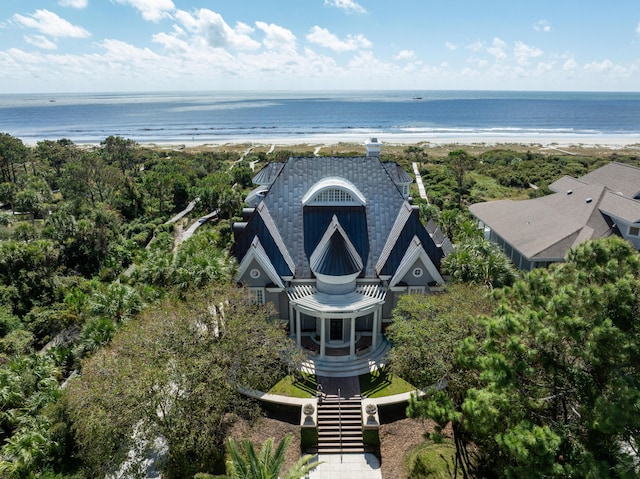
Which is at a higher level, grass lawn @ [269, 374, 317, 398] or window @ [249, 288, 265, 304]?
window @ [249, 288, 265, 304]

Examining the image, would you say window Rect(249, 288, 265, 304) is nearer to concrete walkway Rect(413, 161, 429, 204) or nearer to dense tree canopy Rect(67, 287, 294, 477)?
dense tree canopy Rect(67, 287, 294, 477)

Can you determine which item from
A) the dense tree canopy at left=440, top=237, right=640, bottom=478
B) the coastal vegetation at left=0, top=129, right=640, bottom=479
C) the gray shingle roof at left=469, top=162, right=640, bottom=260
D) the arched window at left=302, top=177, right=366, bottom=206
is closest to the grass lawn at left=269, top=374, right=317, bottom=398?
the coastal vegetation at left=0, top=129, right=640, bottom=479

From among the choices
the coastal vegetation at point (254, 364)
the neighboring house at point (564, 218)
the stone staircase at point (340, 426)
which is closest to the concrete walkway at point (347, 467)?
the stone staircase at point (340, 426)

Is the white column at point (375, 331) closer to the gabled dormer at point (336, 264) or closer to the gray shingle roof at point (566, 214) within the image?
the gabled dormer at point (336, 264)

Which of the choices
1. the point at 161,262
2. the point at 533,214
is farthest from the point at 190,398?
the point at 533,214

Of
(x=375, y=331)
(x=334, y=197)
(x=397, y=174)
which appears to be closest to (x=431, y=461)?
(x=375, y=331)

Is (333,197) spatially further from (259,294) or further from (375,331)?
(375,331)
